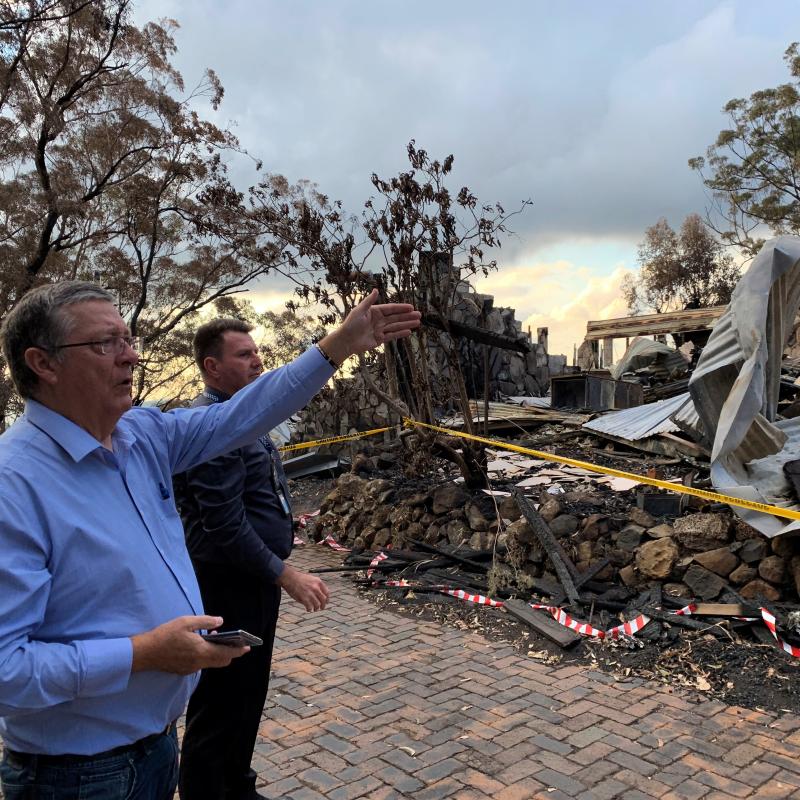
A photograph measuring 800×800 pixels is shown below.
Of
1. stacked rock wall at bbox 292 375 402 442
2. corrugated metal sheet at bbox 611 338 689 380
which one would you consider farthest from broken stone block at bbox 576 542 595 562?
corrugated metal sheet at bbox 611 338 689 380

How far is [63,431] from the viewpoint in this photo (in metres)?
1.79

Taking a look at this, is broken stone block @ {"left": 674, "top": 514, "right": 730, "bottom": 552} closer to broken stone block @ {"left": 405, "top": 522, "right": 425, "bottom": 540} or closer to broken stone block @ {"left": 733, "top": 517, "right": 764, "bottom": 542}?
broken stone block @ {"left": 733, "top": 517, "right": 764, "bottom": 542}

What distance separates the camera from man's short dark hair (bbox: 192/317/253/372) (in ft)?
11.2

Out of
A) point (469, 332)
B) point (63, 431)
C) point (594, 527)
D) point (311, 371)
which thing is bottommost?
point (594, 527)

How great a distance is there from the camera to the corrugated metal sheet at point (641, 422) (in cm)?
1060

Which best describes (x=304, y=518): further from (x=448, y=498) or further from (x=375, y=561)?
(x=448, y=498)

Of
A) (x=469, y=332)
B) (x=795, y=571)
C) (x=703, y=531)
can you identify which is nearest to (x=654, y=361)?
(x=469, y=332)

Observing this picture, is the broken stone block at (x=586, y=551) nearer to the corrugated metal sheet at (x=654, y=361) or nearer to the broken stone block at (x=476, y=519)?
the broken stone block at (x=476, y=519)

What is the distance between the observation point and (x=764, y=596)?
228 inches

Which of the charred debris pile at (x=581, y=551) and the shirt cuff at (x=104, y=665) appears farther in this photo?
the charred debris pile at (x=581, y=551)

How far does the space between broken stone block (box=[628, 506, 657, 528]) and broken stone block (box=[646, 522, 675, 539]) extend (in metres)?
0.11

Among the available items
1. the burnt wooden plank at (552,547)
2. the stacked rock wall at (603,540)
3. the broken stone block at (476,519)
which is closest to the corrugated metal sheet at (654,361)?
the stacked rock wall at (603,540)

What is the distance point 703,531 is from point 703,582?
0.48 m

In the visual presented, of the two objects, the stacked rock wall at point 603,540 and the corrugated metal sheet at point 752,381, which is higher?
the corrugated metal sheet at point 752,381
